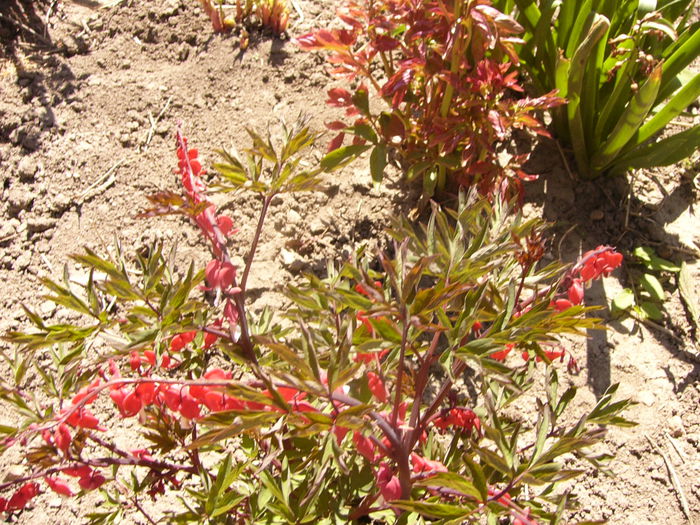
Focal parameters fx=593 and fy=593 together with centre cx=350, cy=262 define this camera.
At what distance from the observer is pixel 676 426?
5.78 ft

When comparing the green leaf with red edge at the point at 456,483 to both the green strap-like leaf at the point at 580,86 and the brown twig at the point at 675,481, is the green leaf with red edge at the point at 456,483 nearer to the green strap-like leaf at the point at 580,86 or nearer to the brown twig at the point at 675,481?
the brown twig at the point at 675,481

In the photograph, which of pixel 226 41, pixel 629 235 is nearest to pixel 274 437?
pixel 629 235

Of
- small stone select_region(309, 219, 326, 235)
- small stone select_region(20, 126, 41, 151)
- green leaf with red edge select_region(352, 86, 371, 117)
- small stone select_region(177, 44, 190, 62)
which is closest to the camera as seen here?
green leaf with red edge select_region(352, 86, 371, 117)

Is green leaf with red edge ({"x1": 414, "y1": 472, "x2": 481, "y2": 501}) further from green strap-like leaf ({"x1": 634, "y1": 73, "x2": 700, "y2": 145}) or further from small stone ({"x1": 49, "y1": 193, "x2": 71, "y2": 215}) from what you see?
small stone ({"x1": 49, "y1": 193, "x2": 71, "y2": 215})

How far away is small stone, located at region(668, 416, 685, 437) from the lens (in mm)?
1752

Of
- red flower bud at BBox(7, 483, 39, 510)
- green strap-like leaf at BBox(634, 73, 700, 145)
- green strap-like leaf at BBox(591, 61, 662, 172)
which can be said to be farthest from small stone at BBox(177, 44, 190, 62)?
red flower bud at BBox(7, 483, 39, 510)

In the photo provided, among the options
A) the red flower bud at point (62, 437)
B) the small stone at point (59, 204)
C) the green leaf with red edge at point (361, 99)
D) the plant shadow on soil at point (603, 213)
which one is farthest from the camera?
the small stone at point (59, 204)

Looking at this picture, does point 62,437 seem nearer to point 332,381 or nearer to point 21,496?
point 21,496

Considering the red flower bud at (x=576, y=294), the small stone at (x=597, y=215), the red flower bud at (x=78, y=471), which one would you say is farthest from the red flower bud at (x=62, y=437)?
the small stone at (x=597, y=215)

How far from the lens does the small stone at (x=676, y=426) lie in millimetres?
1752

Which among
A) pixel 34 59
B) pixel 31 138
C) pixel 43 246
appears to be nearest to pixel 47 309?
pixel 43 246

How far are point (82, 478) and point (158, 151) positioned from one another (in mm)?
1476

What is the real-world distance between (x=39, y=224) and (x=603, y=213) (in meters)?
2.06

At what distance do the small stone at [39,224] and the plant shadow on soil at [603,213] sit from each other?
1.77 metres
